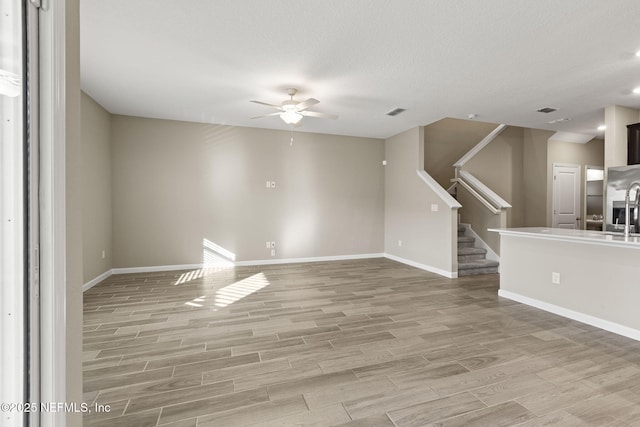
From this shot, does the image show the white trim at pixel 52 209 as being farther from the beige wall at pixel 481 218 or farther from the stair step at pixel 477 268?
the beige wall at pixel 481 218

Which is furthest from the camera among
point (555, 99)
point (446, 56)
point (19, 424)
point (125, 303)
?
point (555, 99)

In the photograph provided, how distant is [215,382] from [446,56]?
3.67 meters

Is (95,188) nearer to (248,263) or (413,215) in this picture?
(248,263)

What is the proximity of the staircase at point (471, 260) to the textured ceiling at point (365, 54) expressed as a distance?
264 centimetres

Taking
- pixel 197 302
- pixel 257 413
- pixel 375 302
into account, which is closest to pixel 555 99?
pixel 375 302

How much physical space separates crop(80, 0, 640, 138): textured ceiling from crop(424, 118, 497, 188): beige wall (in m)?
2.04

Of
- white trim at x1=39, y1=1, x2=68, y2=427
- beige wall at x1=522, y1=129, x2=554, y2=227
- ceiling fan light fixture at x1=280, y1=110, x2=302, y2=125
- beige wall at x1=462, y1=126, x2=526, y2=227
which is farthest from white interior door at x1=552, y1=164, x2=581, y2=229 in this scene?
white trim at x1=39, y1=1, x2=68, y2=427

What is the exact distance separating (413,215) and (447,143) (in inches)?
90.4

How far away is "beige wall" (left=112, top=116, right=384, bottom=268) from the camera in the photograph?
17.5 feet

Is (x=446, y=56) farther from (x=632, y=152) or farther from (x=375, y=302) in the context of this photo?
(x=632, y=152)

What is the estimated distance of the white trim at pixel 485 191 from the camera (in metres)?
5.41

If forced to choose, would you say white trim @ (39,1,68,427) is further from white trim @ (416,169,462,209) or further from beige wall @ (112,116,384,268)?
white trim @ (416,169,462,209)

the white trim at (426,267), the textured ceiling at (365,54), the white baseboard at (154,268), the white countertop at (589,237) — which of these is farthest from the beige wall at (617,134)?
the white baseboard at (154,268)

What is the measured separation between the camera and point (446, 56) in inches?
120
